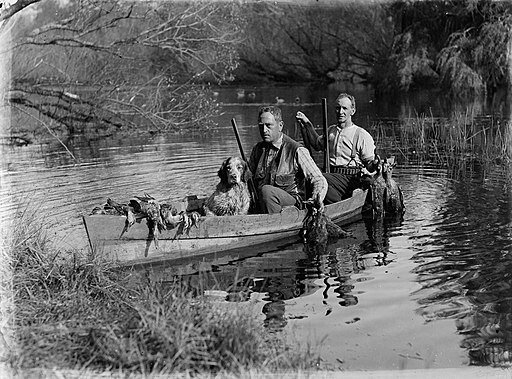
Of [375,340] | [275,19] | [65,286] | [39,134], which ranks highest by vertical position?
[275,19]

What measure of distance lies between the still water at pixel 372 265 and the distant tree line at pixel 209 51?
231 cm

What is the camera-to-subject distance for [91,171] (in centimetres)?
1408

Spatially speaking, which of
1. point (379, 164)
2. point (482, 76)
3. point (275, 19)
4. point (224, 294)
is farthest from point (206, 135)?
point (275, 19)

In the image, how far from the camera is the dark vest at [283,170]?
9055 mm

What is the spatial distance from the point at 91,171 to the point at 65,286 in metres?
8.32

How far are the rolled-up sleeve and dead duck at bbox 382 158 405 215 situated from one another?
1779 mm

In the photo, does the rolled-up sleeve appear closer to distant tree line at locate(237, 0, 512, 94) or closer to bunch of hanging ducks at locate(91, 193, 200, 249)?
bunch of hanging ducks at locate(91, 193, 200, 249)

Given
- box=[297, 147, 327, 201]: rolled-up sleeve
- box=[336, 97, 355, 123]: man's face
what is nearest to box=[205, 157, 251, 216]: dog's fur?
box=[297, 147, 327, 201]: rolled-up sleeve

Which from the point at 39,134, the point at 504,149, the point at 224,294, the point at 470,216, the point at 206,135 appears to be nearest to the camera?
the point at 224,294

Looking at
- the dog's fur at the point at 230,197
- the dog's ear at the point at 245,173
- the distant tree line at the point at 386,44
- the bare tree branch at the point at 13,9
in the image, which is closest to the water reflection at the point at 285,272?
the dog's fur at the point at 230,197

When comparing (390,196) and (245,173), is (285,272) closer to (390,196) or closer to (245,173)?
(245,173)

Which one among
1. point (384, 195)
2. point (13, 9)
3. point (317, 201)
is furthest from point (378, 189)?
point (13, 9)

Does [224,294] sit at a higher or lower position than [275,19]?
lower

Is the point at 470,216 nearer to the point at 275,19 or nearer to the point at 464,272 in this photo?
the point at 464,272
